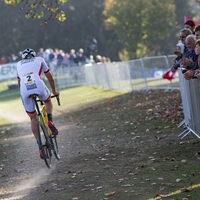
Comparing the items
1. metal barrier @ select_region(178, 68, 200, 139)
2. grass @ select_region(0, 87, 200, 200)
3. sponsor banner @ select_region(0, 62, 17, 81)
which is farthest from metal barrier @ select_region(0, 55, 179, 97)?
metal barrier @ select_region(178, 68, 200, 139)

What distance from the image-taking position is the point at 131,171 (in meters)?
8.55

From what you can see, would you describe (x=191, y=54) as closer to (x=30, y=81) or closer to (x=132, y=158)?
(x=132, y=158)

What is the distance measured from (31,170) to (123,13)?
55.9 meters

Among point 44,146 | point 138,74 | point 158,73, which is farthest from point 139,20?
point 44,146

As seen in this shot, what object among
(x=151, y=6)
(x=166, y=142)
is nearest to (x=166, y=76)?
(x=166, y=142)

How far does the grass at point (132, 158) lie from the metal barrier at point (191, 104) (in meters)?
0.27

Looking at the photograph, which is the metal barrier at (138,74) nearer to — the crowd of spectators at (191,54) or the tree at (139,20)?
the crowd of spectators at (191,54)

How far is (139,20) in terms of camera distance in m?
64.8

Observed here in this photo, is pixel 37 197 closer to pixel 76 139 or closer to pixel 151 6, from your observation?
pixel 76 139

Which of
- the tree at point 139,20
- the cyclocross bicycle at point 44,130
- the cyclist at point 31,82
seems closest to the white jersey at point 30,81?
the cyclist at point 31,82

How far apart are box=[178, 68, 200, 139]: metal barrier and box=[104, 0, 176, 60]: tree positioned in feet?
177

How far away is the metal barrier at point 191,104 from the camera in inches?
357

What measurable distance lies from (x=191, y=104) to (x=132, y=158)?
158 cm

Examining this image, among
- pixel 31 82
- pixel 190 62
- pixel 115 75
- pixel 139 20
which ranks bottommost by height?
pixel 115 75
